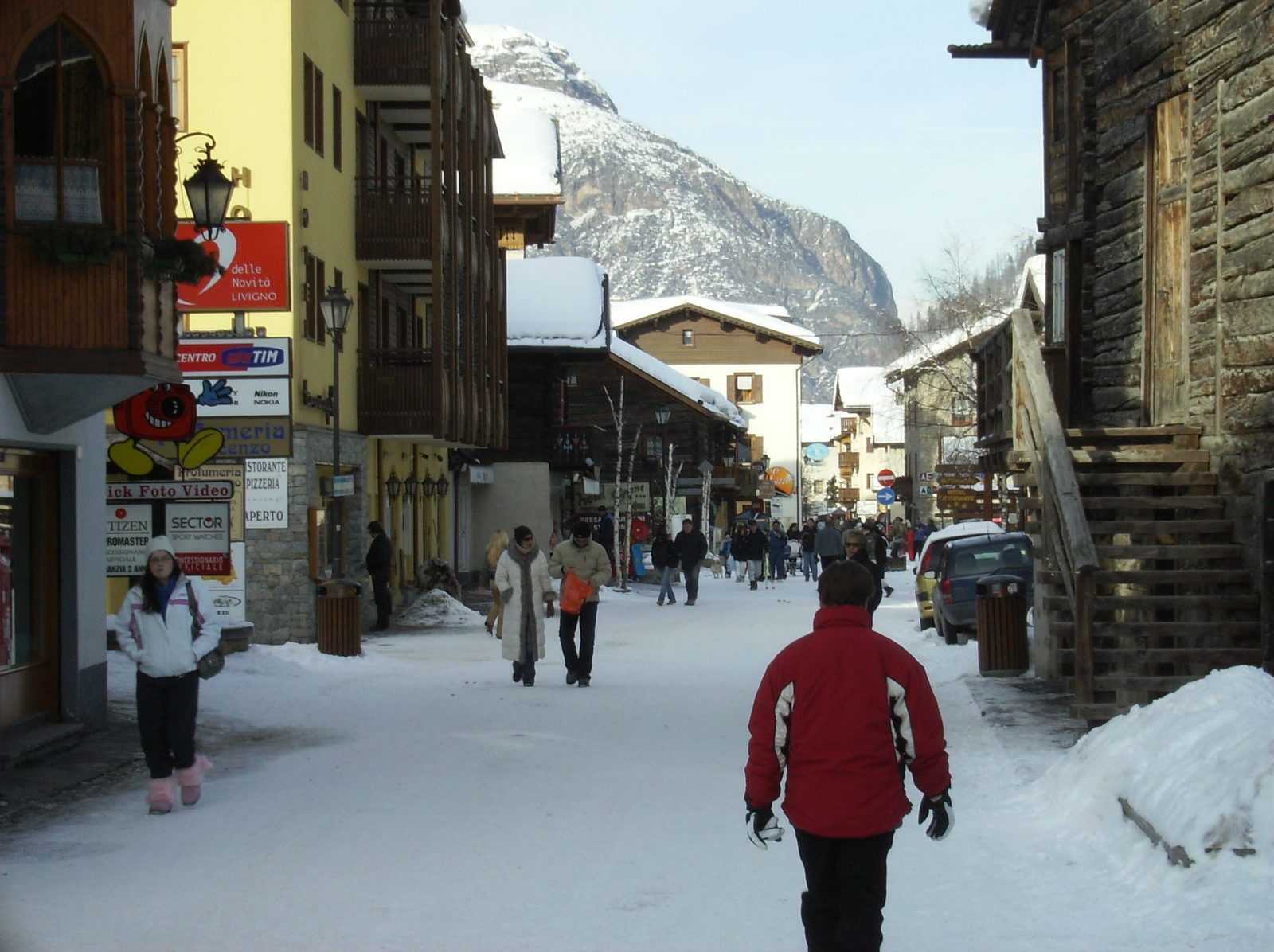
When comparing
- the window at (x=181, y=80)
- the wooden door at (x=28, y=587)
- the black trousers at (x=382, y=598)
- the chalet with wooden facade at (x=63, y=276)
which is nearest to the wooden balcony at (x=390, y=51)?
the window at (x=181, y=80)

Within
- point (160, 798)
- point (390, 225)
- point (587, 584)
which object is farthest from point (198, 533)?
point (390, 225)

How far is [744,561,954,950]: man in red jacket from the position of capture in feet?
18.3

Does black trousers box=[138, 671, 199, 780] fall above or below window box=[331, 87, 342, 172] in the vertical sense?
below

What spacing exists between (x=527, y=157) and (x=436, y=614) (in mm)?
25611

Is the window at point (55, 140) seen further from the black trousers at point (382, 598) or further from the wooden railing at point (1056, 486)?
the black trousers at point (382, 598)

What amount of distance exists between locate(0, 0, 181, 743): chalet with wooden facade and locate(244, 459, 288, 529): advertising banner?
10390 mm

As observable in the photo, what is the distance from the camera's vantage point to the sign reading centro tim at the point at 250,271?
74.0 ft

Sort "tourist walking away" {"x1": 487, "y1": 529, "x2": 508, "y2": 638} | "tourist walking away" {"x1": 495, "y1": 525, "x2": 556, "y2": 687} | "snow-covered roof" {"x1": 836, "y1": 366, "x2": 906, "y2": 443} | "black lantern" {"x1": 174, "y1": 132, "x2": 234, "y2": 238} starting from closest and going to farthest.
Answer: "black lantern" {"x1": 174, "y1": 132, "x2": 234, "y2": 238} < "tourist walking away" {"x1": 495, "y1": 525, "x2": 556, "y2": 687} < "tourist walking away" {"x1": 487, "y1": 529, "x2": 508, "y2": 638} < "snow-covered roof" {"x1": 836, "y1": 366, "x2": 906, "y2": 443}

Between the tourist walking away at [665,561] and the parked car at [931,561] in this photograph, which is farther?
the tourist walking away at [665,561]

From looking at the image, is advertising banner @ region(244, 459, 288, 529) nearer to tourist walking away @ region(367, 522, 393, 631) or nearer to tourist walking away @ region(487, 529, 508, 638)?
tourist walking away @ region(367, 522, 393, 631)

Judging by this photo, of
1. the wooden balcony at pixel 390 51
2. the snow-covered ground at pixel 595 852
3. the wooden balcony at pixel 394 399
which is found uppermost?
the wooden balcony at pixel 390 51

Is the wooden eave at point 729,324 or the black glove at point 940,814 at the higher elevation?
the wooden eave at point 729,324

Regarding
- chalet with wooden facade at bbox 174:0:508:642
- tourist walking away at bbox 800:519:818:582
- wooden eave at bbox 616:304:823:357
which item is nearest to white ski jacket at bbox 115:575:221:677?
chalet with wooden facade at bbox 174:0:508:642

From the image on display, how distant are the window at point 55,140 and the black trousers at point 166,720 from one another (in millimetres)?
3575
